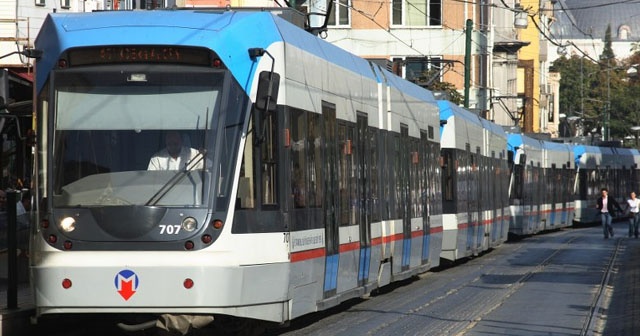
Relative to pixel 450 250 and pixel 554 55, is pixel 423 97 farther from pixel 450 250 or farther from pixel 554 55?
pixel 554 55

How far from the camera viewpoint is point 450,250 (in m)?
28.3

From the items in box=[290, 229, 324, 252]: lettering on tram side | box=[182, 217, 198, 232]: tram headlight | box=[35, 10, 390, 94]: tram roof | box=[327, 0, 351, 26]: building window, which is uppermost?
box=[327, 0, 351, 26]: building window

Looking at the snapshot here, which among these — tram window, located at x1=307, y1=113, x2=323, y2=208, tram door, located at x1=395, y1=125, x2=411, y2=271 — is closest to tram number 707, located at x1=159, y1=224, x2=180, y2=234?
tram window, located at x1=307, y1=113, x2=323, y2=208

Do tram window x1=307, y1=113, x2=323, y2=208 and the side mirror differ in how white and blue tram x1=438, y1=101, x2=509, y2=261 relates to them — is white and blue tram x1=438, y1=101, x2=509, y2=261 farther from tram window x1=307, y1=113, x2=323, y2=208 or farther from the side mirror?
the side mirror

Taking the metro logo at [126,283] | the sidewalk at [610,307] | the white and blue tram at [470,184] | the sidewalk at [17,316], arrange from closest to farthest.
A: the metro logo at [126,283] → the sidewalk at [17,316] → the sidewalk at [610,307] → the white and blue tram at [470,184]

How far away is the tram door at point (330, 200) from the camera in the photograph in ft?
52.4

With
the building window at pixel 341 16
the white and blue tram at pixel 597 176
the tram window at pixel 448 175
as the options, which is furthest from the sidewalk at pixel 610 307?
the building window at pixel 341 16

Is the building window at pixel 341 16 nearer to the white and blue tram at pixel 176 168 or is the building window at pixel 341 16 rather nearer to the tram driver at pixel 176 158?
the white and blue tram at pixel 176 168

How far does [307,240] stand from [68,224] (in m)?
2.81

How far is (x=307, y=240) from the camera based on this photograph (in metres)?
14.9

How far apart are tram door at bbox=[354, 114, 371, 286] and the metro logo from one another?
5218 mm

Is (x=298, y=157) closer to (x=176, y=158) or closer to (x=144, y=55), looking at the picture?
(x=176, y=158)

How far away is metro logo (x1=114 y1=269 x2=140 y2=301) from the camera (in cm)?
1287

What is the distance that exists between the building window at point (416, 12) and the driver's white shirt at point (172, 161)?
47.8m
